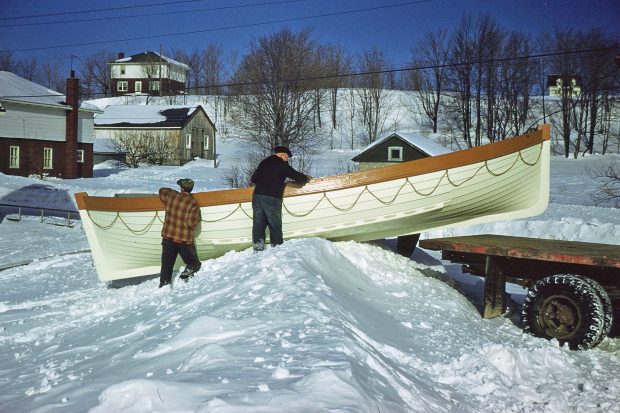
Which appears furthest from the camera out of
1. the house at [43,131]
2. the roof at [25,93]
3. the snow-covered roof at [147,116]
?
the snow-covered roof at [147,116]

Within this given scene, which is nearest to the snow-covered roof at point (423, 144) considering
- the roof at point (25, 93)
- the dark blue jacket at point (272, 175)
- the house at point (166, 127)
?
the roof at point (25, 93)

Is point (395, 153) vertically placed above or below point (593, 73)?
below

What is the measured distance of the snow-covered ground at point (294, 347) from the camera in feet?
11.0

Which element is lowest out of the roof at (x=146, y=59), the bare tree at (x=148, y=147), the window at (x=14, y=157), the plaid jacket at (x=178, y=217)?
the plaid jacket at (x=178, y=217)

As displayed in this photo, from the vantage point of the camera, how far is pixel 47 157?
34.1 metres

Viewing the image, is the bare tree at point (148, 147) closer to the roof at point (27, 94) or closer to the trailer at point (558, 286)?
the roof at point (27, 94)

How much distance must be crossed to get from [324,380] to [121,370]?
5.91ft

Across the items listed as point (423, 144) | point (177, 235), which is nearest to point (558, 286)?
point (177, 235)

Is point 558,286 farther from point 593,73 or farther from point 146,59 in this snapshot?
point 146,59

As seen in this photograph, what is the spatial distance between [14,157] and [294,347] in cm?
3316

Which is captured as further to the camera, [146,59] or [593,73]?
[146,59]

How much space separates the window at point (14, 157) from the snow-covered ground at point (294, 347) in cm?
2575

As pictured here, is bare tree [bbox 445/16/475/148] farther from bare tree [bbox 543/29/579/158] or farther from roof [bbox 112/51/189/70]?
roof [bbox 112/51/189/70]

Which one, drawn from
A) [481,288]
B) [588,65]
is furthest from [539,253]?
[588,65]
